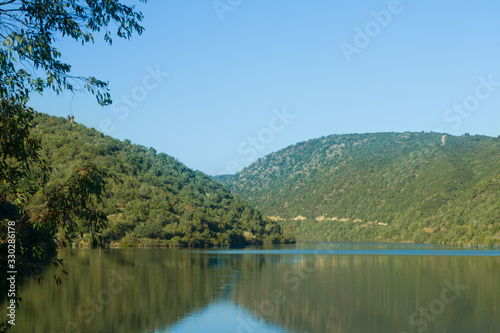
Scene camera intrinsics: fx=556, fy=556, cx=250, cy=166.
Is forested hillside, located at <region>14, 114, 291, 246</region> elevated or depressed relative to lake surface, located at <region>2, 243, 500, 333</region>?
elevated

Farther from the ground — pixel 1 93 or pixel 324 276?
pixel 1 93

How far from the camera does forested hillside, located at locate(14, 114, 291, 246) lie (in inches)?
4390

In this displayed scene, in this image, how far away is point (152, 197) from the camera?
420ft

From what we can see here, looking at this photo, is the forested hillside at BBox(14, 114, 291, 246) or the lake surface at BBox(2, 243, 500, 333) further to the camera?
the forested hillside at BBox(14, 114, 291, 246)

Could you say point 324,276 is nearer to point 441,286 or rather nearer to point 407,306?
point 441,286

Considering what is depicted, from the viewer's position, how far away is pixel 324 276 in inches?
1817

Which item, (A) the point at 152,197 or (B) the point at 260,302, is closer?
(B) the point at 260,302

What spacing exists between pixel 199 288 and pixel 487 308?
18.1m

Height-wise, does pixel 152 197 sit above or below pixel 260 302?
above

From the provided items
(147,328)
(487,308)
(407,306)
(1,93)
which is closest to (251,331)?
(147,328)

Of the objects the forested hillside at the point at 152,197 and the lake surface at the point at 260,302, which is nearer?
the lake surface at the point at 260,302

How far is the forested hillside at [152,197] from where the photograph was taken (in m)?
112

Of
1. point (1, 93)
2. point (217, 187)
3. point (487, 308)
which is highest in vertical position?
point (217, 187)

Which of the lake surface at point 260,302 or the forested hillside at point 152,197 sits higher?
the forested hillside at point 152,197
